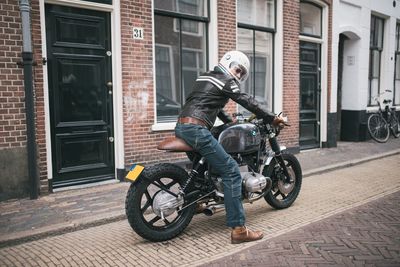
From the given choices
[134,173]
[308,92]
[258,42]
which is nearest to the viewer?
[134,173]

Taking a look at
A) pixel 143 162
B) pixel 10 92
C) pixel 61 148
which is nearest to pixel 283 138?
pixel 143 162

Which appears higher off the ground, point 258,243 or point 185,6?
point 185,6

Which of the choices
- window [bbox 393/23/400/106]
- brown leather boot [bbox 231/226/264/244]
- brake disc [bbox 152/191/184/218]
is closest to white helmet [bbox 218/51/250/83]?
brake disc [bbox 152/191/184/218]

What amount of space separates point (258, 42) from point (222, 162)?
19.1 ft

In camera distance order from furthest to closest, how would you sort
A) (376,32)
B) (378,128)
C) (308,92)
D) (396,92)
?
1. (396,92)
2. (376,32)
3. (378,128)
4. (308,92)

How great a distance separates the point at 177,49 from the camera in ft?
25.1

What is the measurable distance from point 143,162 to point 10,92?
251 cm

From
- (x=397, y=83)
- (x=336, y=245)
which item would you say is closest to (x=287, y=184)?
(x=336, y=245)

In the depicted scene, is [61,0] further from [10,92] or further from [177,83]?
[177,83]

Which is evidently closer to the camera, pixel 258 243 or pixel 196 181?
pixel 258 243

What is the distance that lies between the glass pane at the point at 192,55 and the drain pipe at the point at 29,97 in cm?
308

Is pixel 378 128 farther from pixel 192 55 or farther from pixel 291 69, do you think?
pixel 192 55

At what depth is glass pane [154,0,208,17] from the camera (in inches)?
287

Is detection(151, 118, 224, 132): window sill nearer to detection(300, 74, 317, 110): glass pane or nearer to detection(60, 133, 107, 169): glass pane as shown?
detection(60, 133, 107, 169): glass pane
